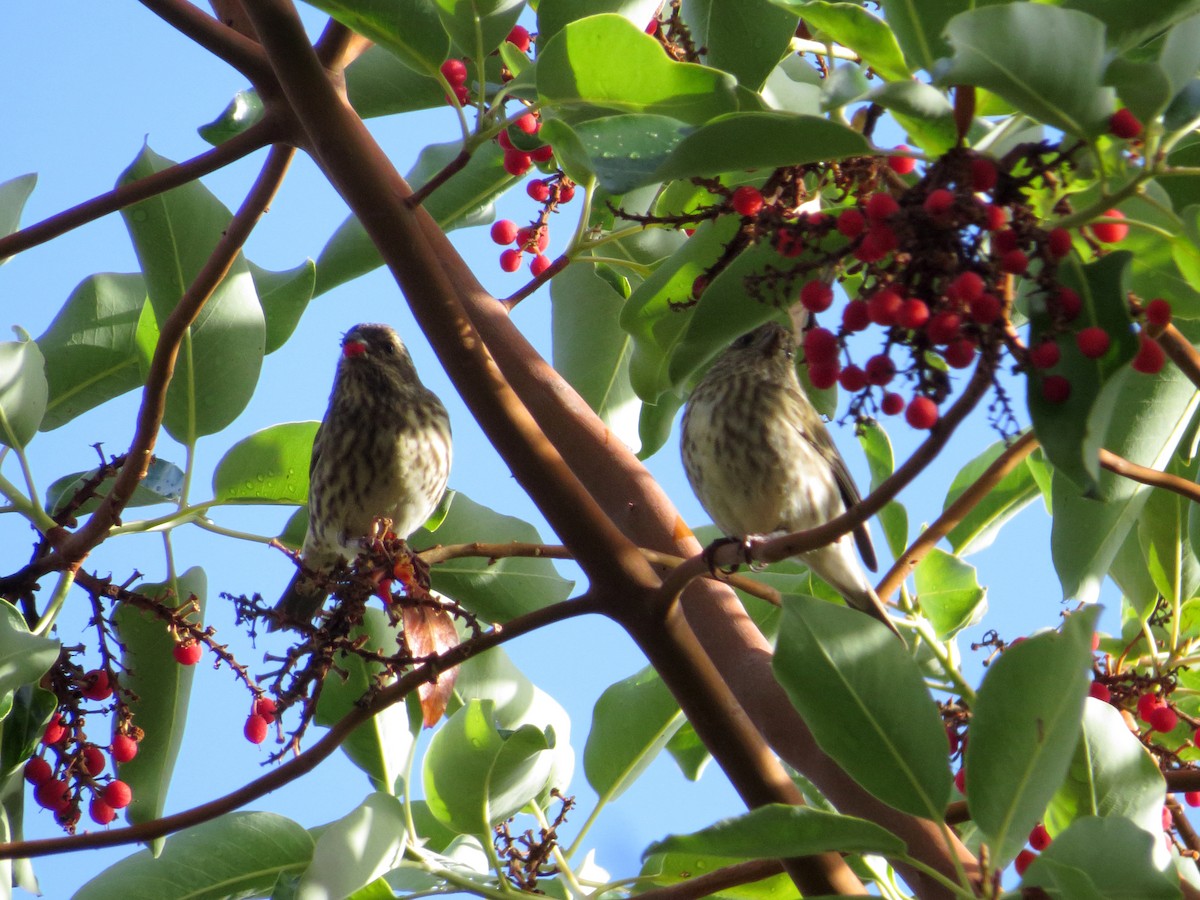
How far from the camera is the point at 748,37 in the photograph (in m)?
2.24

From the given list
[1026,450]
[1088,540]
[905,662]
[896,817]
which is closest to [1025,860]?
[896,817]

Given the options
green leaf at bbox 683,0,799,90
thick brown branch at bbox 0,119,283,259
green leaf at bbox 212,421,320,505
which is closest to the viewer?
green leaf at bbox 683,0,799,90

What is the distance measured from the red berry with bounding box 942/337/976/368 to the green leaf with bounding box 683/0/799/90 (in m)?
0.80

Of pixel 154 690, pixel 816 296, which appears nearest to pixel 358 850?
pixel 154 690

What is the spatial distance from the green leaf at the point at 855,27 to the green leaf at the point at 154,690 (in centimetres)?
188

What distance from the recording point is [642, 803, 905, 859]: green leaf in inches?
62.8

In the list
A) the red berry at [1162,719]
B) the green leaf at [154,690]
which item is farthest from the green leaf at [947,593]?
the green leaf at [154,690]

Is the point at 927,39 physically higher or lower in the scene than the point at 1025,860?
higher

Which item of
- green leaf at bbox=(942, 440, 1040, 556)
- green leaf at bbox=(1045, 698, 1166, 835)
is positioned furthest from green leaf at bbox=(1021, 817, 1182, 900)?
green leaf at bbox=(942, 440, 1040, 556)

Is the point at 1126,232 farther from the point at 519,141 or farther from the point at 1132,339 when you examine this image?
the point at 519,141

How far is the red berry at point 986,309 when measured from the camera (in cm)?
152

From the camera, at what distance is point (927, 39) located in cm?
177

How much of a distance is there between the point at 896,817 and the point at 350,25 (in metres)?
1.68

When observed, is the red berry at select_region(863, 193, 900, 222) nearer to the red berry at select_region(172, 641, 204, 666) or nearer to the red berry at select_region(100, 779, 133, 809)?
the red berry at select_region(172, 641, 204, 666)
